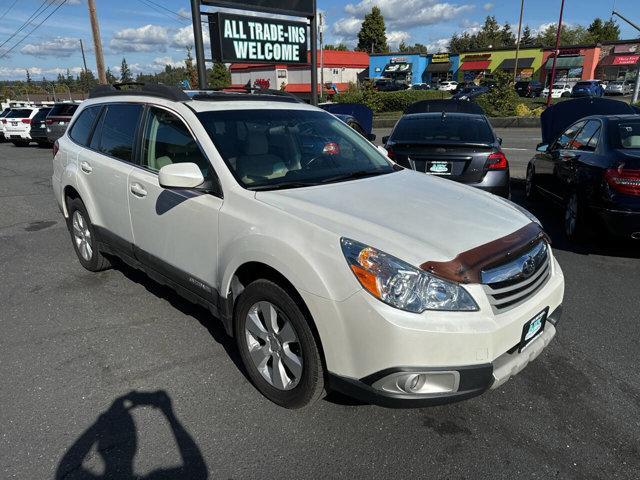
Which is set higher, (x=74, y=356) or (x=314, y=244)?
(x=314, y=244)

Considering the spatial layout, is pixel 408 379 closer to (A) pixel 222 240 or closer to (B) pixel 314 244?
(B) pixel 314 244

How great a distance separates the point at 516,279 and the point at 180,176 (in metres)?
2.01

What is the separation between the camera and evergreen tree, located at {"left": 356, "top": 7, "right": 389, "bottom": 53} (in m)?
84.8

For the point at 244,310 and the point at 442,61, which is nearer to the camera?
the point at 244,310

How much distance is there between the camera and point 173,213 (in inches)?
131

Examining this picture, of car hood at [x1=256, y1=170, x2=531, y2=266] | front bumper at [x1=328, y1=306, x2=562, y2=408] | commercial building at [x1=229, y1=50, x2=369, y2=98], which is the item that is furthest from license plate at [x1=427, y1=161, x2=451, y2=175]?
commercial building at [x1=229, y1=50, x2=369, y2=98]

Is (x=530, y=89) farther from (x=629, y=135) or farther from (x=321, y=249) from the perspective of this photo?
(x=321, y=249)

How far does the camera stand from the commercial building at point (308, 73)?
5216cm

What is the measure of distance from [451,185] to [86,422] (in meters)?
2.81

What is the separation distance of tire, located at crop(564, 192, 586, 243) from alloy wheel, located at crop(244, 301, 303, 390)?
170 inches

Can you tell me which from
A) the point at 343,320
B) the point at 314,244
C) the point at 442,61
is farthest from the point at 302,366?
the point at 442,61

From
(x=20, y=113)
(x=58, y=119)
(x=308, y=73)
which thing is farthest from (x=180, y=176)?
(x=308, y=73)

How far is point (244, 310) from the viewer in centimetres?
288

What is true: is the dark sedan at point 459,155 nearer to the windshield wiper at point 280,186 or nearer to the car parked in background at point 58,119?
the windshield wiper at point 280,186
